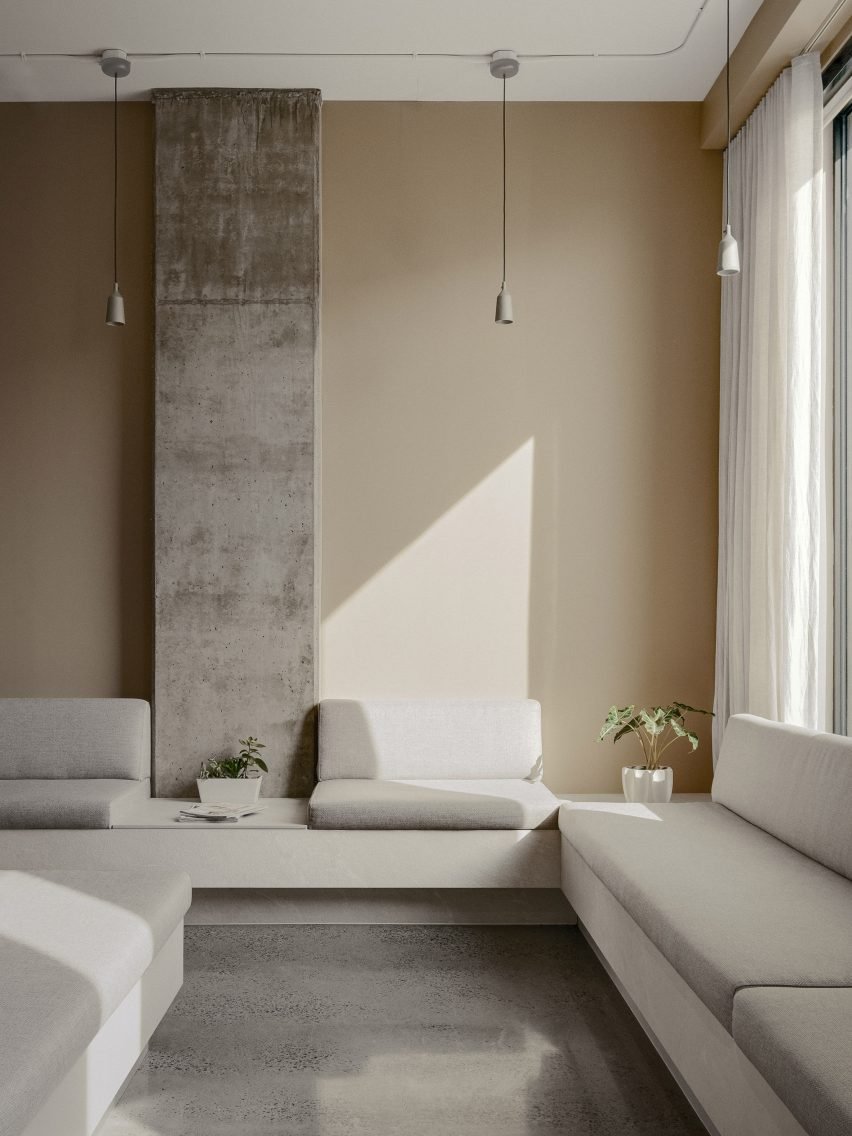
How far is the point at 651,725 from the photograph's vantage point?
4.04m

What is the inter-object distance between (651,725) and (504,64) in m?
2.82

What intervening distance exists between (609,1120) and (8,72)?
14.7ft

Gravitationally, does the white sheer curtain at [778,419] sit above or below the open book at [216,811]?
above

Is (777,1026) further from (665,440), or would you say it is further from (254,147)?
(254,147)

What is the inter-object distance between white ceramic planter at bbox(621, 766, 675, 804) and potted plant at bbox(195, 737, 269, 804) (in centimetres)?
152

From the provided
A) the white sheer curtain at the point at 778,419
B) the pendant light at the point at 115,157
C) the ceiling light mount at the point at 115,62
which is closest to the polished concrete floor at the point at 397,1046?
the white sheer curtain at the point at 778,419

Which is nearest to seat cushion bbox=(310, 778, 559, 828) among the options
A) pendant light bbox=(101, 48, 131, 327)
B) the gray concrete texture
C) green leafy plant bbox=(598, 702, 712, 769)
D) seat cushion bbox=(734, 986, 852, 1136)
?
green leafy plant bbox=(598, 702, 712, 769)

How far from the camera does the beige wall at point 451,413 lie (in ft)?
14.4

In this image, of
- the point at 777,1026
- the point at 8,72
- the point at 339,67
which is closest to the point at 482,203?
the point at 339,67

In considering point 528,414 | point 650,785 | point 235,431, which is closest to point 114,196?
point 235,431

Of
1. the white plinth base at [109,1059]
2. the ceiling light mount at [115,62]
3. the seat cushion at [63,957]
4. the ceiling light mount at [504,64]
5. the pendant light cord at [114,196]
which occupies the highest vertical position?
the ceiling light mount at [504,64]

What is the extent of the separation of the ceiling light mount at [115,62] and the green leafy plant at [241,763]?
2863 mm

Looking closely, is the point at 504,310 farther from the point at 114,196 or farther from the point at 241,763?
the point at 241,763

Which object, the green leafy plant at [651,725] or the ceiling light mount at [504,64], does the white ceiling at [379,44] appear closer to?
the ceiling light mount at [504,64]
